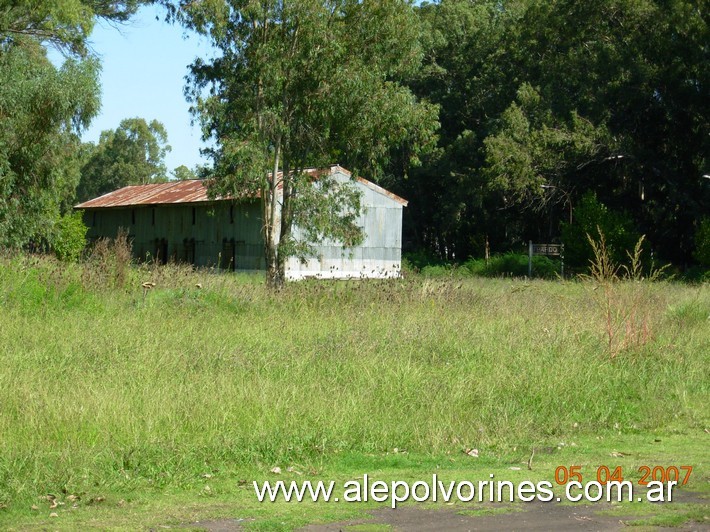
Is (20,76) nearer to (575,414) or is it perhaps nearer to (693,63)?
(575,414)

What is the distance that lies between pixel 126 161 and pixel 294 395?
8748cm

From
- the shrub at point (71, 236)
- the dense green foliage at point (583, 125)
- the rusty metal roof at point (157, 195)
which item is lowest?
the shrub at point (71, 236)

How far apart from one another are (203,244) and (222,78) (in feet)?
51.0

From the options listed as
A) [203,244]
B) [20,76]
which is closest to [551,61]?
[203,244]

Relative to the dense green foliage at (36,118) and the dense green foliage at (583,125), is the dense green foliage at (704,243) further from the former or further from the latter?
the dense green foliage at (36,118)

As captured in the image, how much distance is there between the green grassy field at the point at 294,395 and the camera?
23.1ft

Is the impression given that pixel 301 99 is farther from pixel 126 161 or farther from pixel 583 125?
pixel 126 161

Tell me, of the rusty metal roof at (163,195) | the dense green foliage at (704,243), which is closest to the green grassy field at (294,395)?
the rusty metal roof at (163,195)

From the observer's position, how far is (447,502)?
6.64 meters

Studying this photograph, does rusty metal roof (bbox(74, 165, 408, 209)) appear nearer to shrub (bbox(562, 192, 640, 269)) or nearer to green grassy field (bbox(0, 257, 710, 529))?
shrub (bbox(562, 192, 640, 269))

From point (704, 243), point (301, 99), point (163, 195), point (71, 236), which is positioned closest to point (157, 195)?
point (163, 195)

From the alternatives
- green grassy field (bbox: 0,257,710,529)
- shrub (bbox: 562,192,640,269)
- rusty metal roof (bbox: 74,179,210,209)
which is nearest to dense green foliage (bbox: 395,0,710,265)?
shrub (bbox: 562,192,640,269)

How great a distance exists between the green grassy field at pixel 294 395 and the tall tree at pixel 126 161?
3039 inches

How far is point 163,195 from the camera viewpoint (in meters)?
47.0
